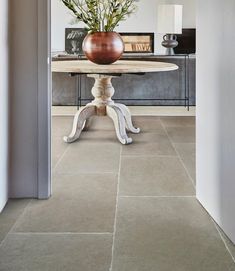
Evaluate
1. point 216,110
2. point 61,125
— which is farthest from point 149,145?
point 216,110

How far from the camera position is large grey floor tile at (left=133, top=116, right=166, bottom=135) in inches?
182

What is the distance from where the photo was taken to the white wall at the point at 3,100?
215 cm

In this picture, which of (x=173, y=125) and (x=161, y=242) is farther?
(x=173, y=125)

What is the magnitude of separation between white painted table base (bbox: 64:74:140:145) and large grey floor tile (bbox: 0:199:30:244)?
171cm

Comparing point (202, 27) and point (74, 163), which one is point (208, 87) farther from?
point (74, 163)

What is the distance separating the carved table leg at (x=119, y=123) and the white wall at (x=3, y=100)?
1.75 metres

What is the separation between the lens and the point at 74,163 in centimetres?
322

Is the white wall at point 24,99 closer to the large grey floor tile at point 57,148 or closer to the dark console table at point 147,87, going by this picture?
the large grey floor tile at point 57,148

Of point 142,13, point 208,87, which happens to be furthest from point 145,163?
point 142,13

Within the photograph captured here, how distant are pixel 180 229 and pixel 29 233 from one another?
0.66m

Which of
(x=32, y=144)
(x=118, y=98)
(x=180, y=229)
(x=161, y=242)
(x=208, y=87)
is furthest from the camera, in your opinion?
(x=118, y=98)

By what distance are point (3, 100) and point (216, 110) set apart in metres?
1.05

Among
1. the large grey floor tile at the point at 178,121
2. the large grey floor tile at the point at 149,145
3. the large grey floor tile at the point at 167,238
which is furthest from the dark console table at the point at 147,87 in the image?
the large grey floor tile at the point at 167,238

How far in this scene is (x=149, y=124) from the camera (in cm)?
502
